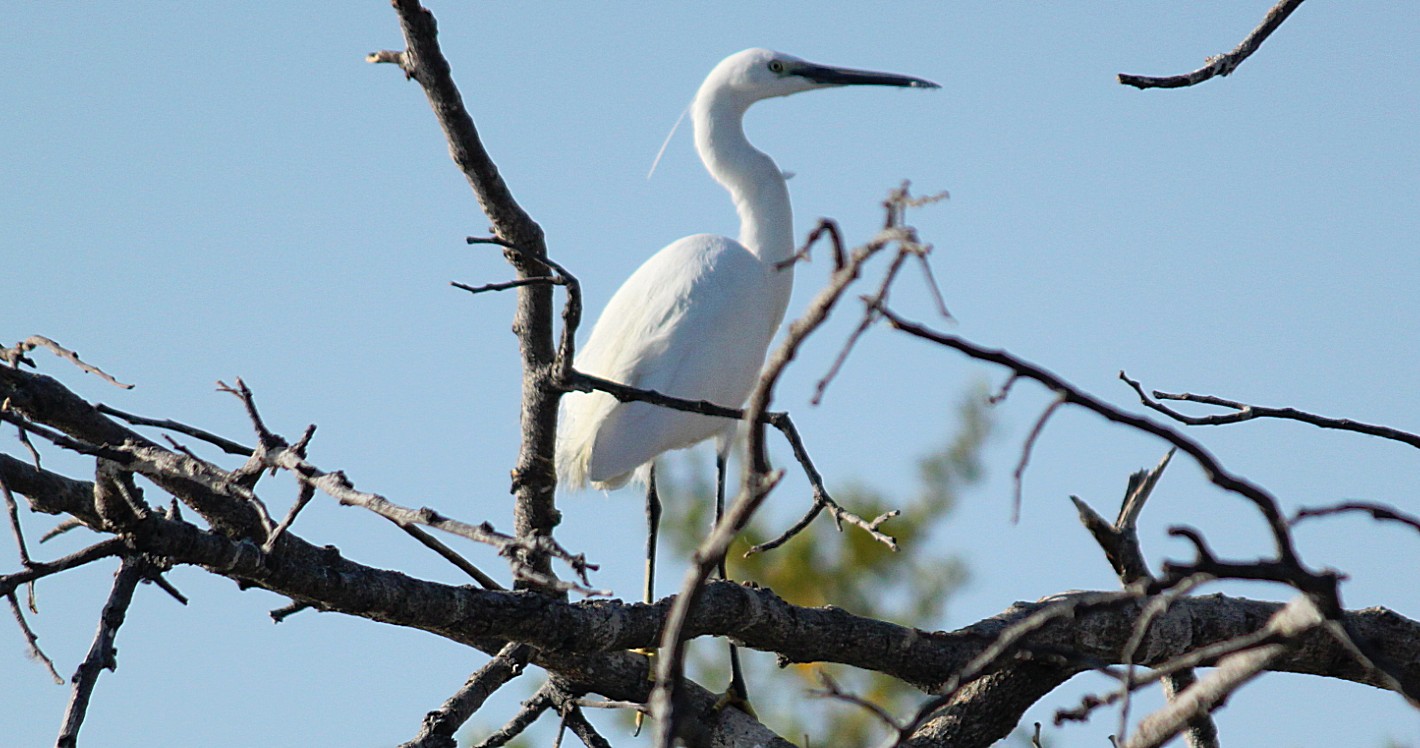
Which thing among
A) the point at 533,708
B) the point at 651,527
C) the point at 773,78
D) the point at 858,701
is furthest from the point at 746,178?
the point at 858,701

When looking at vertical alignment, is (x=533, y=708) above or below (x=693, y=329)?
below

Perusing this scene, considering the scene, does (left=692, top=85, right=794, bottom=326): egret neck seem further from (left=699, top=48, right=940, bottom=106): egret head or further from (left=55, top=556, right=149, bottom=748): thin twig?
(left=55, top=556, right=149, bottom=748): thin twig

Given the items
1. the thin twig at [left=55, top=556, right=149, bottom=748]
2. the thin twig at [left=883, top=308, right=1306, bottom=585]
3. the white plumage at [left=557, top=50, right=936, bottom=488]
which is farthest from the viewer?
the white plumage at [left=557, top=50, right=936, bottom=488]

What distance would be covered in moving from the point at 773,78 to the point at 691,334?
4.30ft

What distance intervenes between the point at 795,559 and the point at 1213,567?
10.8 metres

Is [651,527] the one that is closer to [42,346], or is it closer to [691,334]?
[691,334]

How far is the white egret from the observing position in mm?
4562

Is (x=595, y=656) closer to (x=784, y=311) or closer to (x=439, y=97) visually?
(x=439, y=97)

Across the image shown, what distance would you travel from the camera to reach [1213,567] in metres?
1.00

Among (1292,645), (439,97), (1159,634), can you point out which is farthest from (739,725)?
(1292,645)

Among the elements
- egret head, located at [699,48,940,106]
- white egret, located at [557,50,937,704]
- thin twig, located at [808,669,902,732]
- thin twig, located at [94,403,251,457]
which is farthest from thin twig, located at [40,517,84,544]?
egret head, located at [699,48,940,106]

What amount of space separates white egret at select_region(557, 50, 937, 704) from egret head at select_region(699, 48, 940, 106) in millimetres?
144

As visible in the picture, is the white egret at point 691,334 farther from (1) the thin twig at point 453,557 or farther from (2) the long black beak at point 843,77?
Result: (1) the thin twig at point 453,557

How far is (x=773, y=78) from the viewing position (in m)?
5.46
